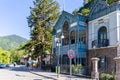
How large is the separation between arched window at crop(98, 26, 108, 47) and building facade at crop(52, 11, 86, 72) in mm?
3922

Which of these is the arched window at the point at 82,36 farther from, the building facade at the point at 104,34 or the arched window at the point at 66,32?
the arched window at the point at 66,32

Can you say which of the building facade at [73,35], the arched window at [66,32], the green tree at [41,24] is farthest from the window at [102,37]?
the green tree at [41,24]

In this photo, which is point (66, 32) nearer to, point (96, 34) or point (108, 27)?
point (96, 34)

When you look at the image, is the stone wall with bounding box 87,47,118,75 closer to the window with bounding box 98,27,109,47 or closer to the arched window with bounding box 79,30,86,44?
the window with bounding box 98,27,109,47

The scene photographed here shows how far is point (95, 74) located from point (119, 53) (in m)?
5.89

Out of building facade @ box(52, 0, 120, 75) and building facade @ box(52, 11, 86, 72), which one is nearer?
building facade @ box(52, 0, 120, 75)

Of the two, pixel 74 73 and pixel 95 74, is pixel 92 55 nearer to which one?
pixel 74 73

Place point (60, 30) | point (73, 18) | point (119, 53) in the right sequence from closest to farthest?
point (119, 53), point (73, 18), point (60, 30)

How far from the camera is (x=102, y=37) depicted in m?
34.1

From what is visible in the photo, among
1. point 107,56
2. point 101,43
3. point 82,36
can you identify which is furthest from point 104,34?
point 82,36

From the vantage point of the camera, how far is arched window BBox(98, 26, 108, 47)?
3290 centimetres

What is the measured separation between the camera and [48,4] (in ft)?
204

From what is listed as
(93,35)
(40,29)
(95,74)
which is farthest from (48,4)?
(95,74)

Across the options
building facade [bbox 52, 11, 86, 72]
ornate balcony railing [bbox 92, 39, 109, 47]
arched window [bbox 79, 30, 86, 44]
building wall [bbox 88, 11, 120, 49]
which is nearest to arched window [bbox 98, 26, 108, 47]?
ornate balcony railing [bbox 92, 39, 109, 47]
